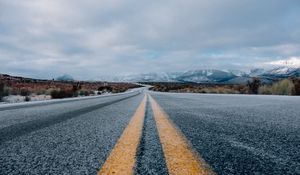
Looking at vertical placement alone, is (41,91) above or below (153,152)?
below

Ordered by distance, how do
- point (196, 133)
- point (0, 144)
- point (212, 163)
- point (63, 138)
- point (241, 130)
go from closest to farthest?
point (212, 163) < point (0, 144) < point (63, 138) < point (196, 133) < point (241, 130)

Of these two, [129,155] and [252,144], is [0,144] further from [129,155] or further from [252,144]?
[252,144]

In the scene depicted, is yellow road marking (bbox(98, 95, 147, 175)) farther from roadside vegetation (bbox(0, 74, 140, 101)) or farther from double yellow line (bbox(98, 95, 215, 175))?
roadside vegetation (bbox(0, 74, 140, 101))

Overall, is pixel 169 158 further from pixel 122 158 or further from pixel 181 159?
pixel 122 158

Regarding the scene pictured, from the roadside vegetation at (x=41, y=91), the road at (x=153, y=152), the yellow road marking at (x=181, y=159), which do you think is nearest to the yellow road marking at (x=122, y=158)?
the road at (x=153, y=152)

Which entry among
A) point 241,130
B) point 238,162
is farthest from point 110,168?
point 241,130

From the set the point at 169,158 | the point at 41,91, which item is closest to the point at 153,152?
the point at 169,158

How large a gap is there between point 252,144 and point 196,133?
0.73 metres

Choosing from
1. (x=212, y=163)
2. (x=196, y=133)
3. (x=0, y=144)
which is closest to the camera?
(x=212, y=163)

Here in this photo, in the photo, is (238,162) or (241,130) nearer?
(238,162)

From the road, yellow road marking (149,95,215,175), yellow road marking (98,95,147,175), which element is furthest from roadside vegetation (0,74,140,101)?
yellow road marking (149,95,215,175)

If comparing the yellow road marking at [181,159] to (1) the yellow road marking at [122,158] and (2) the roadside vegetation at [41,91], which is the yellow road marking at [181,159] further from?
(2) the roadside vegetation at [41,91]

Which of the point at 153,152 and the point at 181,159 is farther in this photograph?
the point at 153,152

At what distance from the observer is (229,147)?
2.43 meters
